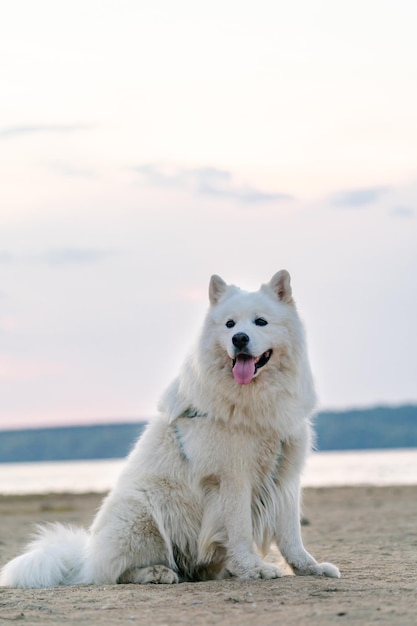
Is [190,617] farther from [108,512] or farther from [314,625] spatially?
[108,512]

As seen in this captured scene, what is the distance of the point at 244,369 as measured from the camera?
7195 mm

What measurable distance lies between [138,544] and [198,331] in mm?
1704

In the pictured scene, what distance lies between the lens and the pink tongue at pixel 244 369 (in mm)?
7195

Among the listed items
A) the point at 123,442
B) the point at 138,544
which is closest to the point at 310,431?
the point at 138,544

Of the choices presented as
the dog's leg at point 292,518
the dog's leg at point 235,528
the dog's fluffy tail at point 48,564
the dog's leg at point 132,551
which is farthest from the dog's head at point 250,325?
the dog's fluffy tail at point 48,564

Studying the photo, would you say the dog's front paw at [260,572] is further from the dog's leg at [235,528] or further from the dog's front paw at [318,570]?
the dog's front paw at [318,570]

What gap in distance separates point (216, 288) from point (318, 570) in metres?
2.31

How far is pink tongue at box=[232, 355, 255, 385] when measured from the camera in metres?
7.20

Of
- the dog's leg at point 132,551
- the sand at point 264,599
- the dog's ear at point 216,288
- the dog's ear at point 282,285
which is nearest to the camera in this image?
the sand at point 264,599

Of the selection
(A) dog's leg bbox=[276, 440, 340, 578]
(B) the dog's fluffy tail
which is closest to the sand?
(A) dog's leg bbox=[276, 440, 340, 578]

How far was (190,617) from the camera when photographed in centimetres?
567

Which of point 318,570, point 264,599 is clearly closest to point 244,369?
point 318,570

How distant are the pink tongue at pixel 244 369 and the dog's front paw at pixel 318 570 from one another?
4.84 ft

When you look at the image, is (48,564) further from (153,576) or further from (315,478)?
(315,478)
